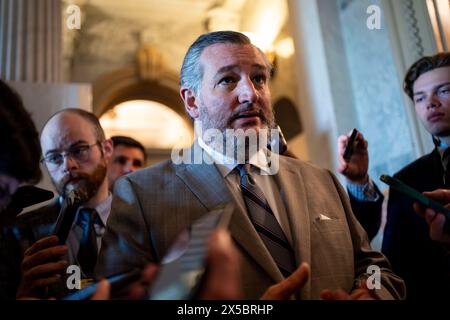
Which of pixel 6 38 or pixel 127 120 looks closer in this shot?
pixel 6 38

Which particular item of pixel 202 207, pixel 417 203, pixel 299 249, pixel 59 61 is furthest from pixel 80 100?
pixel 417 203

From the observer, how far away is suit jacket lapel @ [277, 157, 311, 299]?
1220 millimetres

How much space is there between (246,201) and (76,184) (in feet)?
2.89

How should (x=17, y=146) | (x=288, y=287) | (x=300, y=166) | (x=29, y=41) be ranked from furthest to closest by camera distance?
(x=29, y=41)
(x=300, y=166)
(x=17, y=146)
(x=288, y=287)

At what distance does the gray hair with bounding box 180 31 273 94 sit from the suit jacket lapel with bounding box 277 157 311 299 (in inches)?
18.2

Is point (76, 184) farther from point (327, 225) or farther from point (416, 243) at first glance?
point (416, 243)

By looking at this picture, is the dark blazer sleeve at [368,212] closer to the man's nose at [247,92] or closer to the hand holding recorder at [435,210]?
the hand holding recorder at [435,210]

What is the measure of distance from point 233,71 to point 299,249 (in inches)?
26.0

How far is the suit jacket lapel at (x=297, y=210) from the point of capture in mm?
1220

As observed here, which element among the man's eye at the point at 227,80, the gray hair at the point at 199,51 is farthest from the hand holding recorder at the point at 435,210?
the gray hair at the point at 199,51

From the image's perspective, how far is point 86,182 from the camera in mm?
1838

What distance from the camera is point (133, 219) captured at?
1226mm

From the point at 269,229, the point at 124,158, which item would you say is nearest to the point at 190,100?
the point at 269,229
